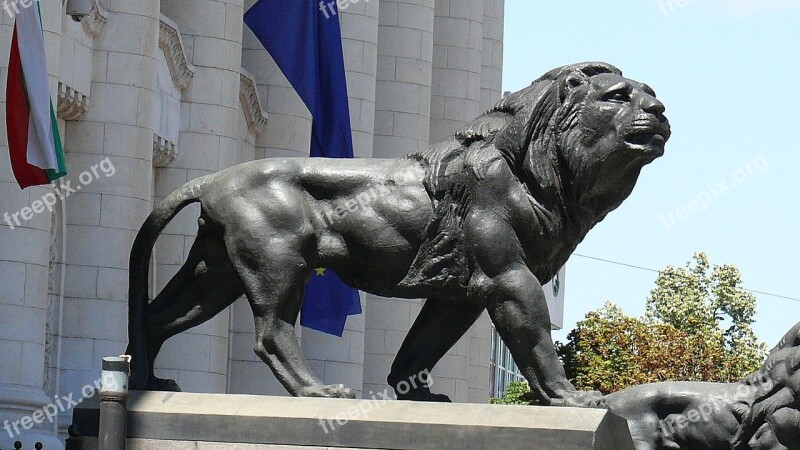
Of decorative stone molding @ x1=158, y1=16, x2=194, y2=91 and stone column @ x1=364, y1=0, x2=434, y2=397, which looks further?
stone column @ x1=364, y1=0, x2=434, y2=397

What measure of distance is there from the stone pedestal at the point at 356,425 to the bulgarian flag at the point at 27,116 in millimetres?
7439

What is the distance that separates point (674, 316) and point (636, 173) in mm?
58186

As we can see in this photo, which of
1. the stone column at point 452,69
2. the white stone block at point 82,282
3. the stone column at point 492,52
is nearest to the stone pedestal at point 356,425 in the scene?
the white stone block at point 82,282

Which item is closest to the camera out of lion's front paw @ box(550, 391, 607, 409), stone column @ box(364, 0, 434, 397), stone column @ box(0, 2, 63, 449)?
lion's front paw @ box(550, 391, 607, 409)

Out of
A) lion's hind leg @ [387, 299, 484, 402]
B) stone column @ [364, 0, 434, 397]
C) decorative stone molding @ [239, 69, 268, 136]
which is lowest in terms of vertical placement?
lion's hind leg @ [387, 299, 484, 402]

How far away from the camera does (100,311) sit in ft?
77.3

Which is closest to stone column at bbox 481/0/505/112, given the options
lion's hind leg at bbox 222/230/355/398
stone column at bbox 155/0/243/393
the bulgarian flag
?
stone column at bbox 155/0/243/393

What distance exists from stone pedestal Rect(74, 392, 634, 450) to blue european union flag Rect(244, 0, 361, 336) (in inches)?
631

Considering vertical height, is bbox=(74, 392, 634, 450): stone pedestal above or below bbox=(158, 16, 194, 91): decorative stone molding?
below

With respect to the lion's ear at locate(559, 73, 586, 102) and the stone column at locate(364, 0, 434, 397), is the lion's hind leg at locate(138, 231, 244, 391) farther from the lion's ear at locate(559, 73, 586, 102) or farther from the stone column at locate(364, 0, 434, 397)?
the stone column at locate(364, 0, 434, 397)

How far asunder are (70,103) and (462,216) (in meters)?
13.5

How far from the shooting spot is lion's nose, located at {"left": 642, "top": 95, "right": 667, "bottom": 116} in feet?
34.1

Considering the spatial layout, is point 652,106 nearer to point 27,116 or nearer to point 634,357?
point 27,116

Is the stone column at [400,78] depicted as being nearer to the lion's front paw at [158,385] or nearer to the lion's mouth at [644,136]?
the lion's front paw at [158,385]
